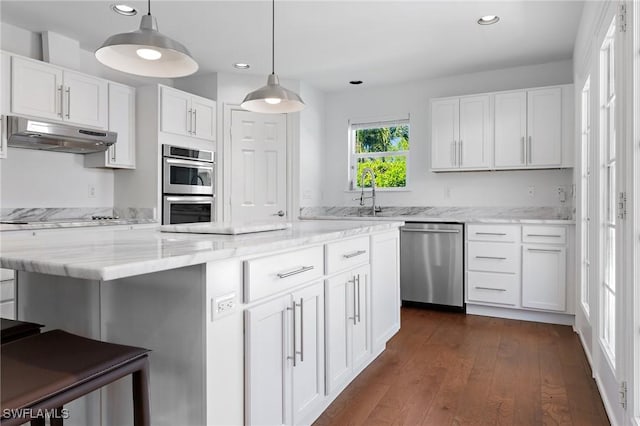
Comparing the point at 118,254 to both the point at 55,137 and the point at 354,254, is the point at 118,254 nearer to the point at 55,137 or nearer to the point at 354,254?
the point at 354,254

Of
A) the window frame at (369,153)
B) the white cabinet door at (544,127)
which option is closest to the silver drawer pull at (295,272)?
the white cabinet door at (544,127)

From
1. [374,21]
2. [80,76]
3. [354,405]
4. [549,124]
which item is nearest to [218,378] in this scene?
[354,405]

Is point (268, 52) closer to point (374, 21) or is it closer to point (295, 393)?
point (374, 21)

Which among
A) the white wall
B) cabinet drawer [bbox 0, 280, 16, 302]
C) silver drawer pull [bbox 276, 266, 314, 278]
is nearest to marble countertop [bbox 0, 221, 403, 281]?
silver drawer pull [bbox 276, 266, 314, 278]

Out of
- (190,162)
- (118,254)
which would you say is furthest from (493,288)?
(118,254)

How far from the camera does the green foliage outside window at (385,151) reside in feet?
17.1

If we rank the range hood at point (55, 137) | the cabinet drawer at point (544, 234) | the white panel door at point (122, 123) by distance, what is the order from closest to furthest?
the range hood at point (55, 137) → the cabinet drawer at point (544, 234) → the white panel door at point (122, 123)

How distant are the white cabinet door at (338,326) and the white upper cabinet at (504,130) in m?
2.66

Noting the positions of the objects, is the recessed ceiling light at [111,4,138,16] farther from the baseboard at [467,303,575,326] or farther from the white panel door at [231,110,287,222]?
the baseboard at [467,303,575,326]

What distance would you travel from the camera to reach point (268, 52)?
13.6 feet

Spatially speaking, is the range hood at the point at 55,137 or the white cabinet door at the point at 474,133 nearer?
the range hood at the point at 55,137

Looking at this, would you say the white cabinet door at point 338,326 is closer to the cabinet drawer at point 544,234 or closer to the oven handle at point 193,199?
the cabinet drawer at point 544,234

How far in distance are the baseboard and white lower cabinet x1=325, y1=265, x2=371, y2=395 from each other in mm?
1954

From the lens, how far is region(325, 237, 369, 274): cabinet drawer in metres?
2.11
